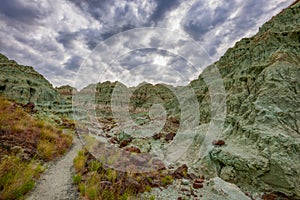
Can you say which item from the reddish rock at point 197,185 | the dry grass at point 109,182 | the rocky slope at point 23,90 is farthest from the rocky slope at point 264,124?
the rocky slope at point 23,90

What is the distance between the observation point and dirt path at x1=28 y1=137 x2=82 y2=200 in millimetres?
4938

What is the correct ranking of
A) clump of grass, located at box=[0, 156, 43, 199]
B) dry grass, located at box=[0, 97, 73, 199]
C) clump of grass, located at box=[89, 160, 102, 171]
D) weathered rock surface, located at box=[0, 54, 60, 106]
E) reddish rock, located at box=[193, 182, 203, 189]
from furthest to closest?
weathered rock surface, located at box=[0, 54, 60, 106], reddish rock, located at box=[193, 182, 203, 189], clump of grass, located at box=[89, 160, 102, 171], dry grass, located at box=[0, 97, 73, 199], clump of grass, located at box=[0, 156, 43, 199]

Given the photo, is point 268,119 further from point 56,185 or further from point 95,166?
point 56,185

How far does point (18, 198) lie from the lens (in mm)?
4305

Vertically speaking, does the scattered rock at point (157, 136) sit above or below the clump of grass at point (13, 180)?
below

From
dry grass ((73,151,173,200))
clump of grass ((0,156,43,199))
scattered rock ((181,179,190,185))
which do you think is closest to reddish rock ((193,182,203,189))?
scattered rock ((181,179,190,185))

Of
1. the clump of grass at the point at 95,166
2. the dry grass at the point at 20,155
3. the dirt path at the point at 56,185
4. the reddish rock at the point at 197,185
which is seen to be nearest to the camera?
the dry grass at the point at 20,155

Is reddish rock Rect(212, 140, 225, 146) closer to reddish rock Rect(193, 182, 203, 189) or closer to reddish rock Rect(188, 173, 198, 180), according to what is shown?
reddish rock Rect(188, 173, 198, 180)

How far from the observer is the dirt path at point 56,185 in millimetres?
4938

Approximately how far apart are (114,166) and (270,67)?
39.4ft

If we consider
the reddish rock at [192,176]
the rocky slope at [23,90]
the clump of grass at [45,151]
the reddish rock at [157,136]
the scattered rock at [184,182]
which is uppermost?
the rocky slope at [23,90]

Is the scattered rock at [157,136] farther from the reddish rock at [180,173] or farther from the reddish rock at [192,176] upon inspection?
the reddish rock at [192,176]

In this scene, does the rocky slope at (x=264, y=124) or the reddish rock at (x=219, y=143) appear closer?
the rocky slope at (x=264, y=124)

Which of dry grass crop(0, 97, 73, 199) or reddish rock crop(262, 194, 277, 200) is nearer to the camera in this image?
dry grass crop(0, 97, 73, 199)
